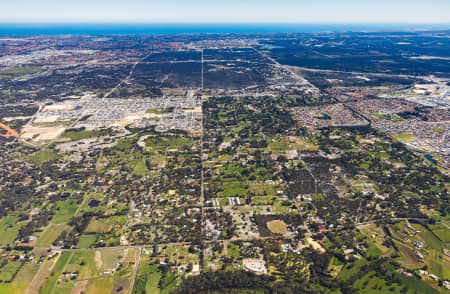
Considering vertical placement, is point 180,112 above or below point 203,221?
above

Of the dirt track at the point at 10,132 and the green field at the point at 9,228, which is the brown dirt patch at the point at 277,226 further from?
the dirt track at the point at 10,132

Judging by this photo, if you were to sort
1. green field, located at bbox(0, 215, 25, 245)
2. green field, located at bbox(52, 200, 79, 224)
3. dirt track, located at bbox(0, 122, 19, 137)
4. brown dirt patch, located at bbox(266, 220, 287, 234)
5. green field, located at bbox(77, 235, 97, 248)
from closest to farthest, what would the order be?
green field, located at bbox(77, 235, 97, 248) < green field, located at bbox(0, 215, 25, 245) < brown dirt patch, located at bbox(266, 220, 287, 234) < green field, located at bbox(52, 200, 79, 224) < dirt track, located at bbox(0, 122, 19, 137)

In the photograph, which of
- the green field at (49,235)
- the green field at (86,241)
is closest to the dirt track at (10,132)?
the green field at (49,235)

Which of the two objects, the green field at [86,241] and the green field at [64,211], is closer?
the green field at [86,241]

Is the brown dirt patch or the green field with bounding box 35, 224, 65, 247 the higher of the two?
the brown dirt patch

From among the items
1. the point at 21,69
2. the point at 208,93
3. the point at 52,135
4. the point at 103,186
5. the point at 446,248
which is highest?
the point at 21,69

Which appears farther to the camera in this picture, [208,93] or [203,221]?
[208,93]

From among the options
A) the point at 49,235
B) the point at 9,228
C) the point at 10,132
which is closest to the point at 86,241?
the point at 49,235

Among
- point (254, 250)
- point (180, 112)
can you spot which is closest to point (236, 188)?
point (254, 250)

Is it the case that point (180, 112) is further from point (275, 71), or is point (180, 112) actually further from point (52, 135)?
point (275, 71)

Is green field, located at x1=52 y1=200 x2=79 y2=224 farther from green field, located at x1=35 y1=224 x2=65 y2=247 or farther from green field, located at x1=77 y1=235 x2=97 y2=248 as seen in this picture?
green field, located at x1=77 y1=235 x2=97 y2=248

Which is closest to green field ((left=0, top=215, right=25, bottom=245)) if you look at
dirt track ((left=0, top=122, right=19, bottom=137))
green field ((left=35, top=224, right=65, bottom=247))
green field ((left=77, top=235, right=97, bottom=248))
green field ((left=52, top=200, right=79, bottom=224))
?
green field ((left=35, top=224, right=65, bottom=247))
